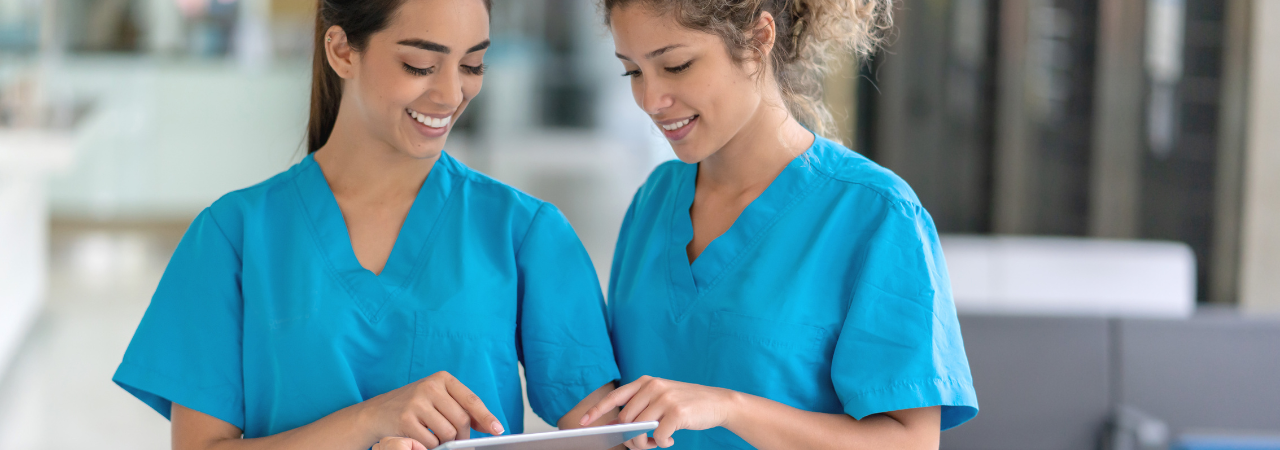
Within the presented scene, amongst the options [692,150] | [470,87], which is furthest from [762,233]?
[470,87]

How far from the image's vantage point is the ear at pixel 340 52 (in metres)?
1.08

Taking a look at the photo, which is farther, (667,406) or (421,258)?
(421,258)

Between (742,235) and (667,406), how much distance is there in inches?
11.3

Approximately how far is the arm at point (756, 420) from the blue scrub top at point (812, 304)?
0.03 meters

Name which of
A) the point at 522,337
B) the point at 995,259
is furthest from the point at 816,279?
the point at 995,259

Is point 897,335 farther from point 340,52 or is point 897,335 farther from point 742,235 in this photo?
point 340,52

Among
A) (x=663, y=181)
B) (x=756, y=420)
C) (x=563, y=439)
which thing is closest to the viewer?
(x=563, y=439)

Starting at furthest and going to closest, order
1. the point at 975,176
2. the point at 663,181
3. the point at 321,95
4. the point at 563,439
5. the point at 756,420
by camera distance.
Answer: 1. the point at 975,176
2. the point at 663,181
3. the point at 321,95
4. the point at 756,420
5. the point at 563,439

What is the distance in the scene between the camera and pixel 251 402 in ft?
3.55

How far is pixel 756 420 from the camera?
98 centimetres

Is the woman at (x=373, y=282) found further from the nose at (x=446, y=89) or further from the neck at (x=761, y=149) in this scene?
the neck at (x=761, y=149)

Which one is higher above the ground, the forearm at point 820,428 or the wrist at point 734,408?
the wrist at point 734,408

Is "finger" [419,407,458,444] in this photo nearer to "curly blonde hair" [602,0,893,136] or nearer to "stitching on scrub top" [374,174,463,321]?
"stitching on scrub top" [374,174,463,321]

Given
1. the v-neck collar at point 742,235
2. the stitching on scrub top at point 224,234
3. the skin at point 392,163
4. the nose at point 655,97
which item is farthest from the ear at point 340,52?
the v-neck collar at point 742,235
